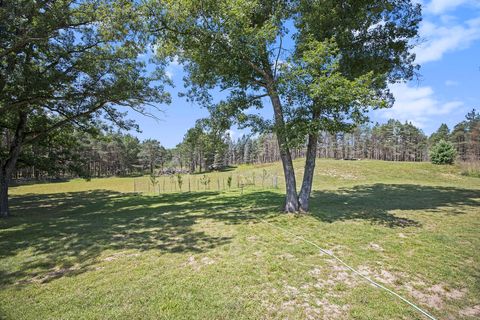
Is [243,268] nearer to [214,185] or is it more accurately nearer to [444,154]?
[214,185]

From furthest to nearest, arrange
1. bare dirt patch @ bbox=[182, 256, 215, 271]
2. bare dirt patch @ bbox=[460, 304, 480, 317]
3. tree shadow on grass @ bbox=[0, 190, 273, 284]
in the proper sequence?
tree shadow on grass @ bbox=[0, 190, 273, 284], bare dirt patch @ bbox=[182, 256, 215, 271], bare dirt patch @ bbox=[460, 304, 480, 317]

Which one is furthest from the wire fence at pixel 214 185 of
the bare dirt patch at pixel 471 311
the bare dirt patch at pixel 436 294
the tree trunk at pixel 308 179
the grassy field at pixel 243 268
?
the bare dirt patch at pixel 471 311

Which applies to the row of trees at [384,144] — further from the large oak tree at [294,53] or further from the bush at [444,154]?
the large oak tree at [294,53]

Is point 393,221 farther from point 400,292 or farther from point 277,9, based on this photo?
point 277,9

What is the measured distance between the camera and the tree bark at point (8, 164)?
10.6 metres

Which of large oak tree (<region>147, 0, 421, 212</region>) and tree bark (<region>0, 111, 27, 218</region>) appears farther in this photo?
tree bark (<region>0, 111, 27, 218</region>)

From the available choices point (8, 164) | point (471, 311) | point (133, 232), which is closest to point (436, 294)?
point (471, 311)

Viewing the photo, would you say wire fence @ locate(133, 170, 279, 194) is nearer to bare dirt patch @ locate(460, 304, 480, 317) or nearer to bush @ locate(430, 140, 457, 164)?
bare dirt patch @ locate(460, 304, 480, 317)

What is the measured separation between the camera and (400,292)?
349cm

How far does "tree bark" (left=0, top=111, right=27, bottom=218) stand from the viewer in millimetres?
10578

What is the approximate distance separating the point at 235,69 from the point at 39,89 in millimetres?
7220

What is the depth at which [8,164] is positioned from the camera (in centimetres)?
1087

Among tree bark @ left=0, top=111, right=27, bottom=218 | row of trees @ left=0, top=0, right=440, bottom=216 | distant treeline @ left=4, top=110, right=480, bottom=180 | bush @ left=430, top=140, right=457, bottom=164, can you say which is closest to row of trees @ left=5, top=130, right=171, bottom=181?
distant treeline @ left=4, top=110, right=480, bottom=180

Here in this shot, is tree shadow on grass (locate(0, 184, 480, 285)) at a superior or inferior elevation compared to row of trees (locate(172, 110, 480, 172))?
inferior
